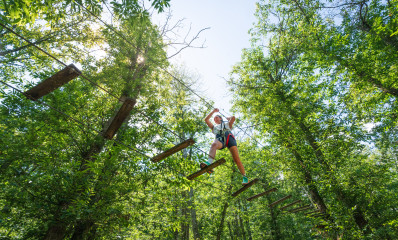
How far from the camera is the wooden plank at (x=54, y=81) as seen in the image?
2.41 m

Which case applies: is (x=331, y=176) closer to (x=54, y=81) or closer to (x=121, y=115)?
(x=121, y=115)

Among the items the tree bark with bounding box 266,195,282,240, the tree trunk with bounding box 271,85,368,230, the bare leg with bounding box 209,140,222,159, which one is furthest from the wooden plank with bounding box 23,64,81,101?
the tree bark with bounding box 266,195,282,240

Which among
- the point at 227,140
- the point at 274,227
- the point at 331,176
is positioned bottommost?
the point at 331,176

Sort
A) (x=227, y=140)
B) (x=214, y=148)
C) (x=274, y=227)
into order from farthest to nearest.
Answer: (x=274, y=227), (x=227, y=140), (x=214, y=148)

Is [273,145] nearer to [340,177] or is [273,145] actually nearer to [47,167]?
[340,177]

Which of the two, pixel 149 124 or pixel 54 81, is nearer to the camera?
pixel 54 81

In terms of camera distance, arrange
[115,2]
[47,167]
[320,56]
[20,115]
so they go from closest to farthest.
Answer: [115,2], [47,167], [20,115], [320,56]

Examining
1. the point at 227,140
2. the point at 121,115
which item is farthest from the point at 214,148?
the point at 121,115

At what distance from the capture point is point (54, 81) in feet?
8.14

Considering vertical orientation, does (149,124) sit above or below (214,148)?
above

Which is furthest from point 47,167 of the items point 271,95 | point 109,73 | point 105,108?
point 271,95

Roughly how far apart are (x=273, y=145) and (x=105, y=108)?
7614mm

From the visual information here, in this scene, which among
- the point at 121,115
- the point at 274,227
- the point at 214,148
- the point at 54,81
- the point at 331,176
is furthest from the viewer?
the point at 274,227

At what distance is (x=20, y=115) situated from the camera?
5520 millimetres
